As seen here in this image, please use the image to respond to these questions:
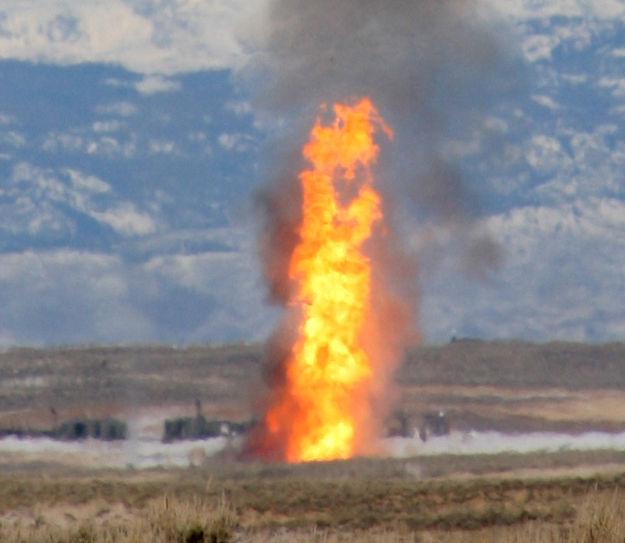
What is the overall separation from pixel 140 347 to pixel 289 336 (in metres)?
61.8

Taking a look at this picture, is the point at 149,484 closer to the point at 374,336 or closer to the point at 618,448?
the point at 374,336

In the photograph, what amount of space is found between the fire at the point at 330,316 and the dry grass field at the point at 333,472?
383cm

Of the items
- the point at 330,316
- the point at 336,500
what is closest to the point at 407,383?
the point at 330,316

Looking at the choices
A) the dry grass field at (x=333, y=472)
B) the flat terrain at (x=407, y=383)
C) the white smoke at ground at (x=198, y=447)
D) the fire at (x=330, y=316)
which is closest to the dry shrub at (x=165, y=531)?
the dry grass field at (x=333, y=472)

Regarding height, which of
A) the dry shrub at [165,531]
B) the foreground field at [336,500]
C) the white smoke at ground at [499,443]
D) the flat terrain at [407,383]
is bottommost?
the dry shrub at [165,531]

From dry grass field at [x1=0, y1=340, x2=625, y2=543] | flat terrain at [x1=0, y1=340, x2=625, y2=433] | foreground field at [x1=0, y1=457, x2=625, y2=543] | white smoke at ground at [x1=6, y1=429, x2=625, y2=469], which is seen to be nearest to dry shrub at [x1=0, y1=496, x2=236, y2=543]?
dry grass field at [x1=0, y1=340, x2=625, y2=543]

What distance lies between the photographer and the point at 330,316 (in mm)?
88812

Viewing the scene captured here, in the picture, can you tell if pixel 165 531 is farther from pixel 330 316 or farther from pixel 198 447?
pixel 198 447

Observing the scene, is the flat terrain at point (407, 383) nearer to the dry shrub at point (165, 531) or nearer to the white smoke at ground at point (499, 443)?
the white smoke at ground at point (499, 443)

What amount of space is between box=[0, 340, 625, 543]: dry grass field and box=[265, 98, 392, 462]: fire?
383 cm

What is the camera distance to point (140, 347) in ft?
A: 495

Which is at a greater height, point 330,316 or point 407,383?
point 407,383

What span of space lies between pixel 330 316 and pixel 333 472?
35.1ft

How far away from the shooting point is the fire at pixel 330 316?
88.8m
